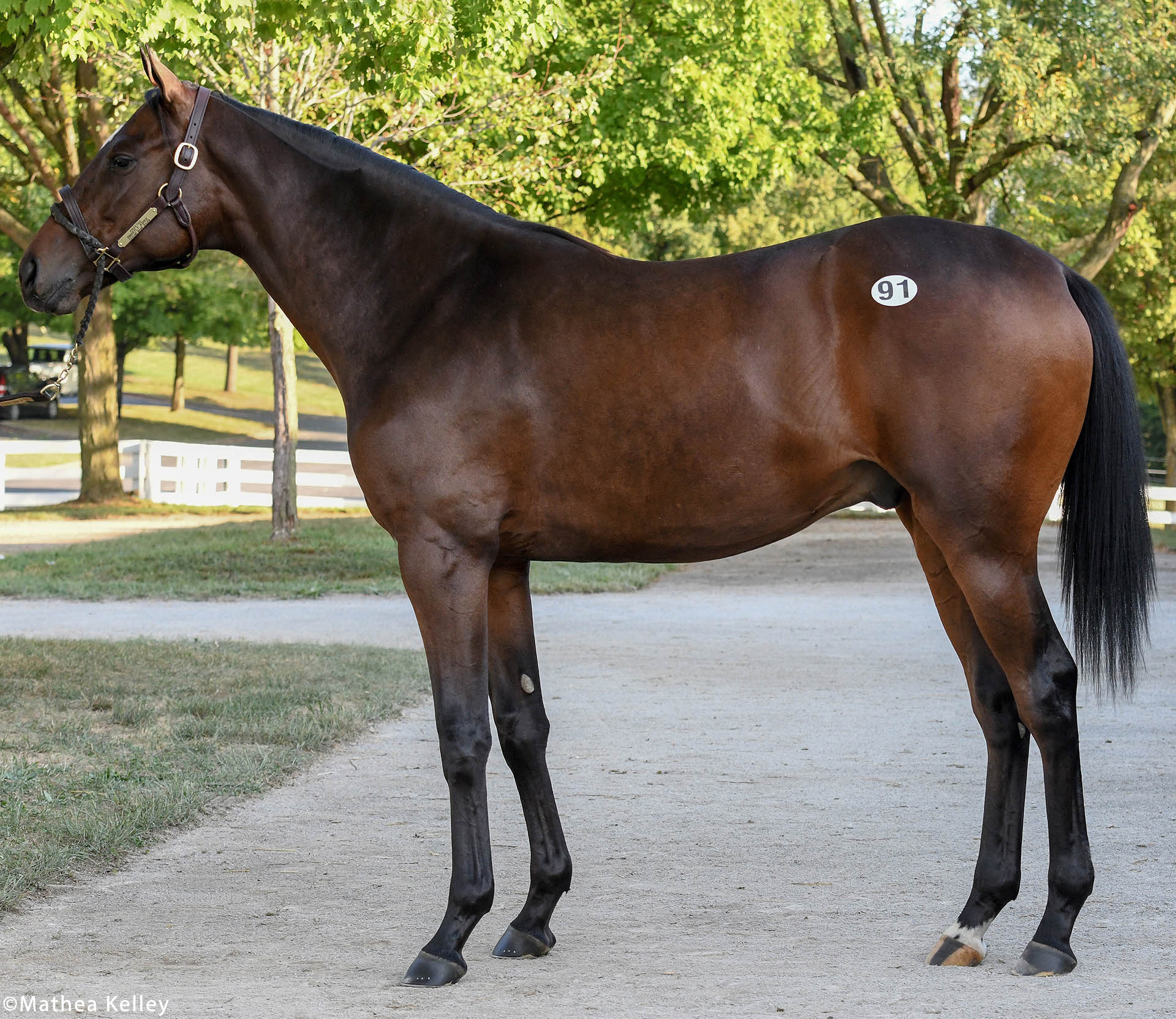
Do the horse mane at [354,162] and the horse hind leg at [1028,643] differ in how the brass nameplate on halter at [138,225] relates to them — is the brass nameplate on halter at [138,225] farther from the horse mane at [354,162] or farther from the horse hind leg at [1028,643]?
the horse hind leg at [1028,643]

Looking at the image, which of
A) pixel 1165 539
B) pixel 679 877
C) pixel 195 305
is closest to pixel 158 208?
pixel 679 877

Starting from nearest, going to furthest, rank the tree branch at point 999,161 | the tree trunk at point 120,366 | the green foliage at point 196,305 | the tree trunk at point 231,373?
the tree branch at point 999,161
the green foliage at point 196,305
the tree trunk at point 120,366
the tree trunk at point 231,373

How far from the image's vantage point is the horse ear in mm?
3750

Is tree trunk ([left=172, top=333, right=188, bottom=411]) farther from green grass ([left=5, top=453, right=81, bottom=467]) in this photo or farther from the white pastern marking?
the white pastern marking

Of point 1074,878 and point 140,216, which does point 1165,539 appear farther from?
point 140,216

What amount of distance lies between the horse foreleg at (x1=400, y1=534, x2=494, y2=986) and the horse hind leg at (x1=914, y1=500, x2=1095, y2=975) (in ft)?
4.16

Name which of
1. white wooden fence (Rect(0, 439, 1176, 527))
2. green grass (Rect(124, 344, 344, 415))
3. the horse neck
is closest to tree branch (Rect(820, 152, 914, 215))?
white wooden fence (Rect(0, 439, 1176, 527))

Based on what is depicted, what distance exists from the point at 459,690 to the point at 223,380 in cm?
6376

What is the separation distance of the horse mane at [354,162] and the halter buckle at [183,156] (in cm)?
20

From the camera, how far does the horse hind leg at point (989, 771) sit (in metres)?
3.71

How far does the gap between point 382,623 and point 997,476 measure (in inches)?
301

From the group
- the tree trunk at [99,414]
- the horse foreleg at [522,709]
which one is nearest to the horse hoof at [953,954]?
the horse foreleg at [522,709]

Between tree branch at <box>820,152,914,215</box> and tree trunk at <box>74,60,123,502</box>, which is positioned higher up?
tree branch at <box>820,152,914,215</box>

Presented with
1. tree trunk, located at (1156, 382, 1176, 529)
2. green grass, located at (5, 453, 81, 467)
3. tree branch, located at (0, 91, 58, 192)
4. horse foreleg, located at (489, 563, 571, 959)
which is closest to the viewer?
horse foreleg, located at (489, 563, 571, 959)
